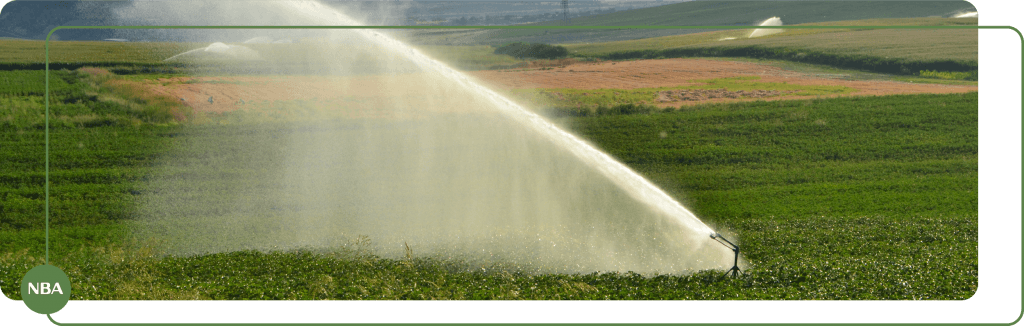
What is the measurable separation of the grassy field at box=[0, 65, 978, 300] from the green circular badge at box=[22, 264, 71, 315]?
624 millimetres

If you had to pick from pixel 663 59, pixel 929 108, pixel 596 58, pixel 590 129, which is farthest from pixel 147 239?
pixel 929 108

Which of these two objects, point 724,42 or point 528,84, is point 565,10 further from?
point 528,84

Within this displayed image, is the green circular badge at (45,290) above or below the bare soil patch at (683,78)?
below

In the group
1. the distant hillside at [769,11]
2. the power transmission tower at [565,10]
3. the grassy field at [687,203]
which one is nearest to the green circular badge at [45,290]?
the grassy field at [687,203]

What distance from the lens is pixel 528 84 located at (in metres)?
18.7

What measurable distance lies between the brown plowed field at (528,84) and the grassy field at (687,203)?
60 centimetres

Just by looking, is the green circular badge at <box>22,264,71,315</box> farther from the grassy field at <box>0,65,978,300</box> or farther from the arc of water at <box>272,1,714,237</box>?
the arc of water at <box>272,1,714,237</box>

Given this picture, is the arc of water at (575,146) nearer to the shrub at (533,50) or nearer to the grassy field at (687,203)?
the grassy field at (687,203)

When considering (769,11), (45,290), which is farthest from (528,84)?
(769,11)

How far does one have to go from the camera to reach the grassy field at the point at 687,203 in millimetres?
10148

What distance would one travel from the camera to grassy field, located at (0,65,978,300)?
33.3 feet

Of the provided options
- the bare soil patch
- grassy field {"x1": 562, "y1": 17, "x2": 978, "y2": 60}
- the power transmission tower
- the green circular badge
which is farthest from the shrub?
the green circular badge

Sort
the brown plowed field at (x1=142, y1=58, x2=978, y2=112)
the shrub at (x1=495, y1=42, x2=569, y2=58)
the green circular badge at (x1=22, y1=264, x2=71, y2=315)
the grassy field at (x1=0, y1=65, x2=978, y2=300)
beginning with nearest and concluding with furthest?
1. the green circular badge at (x1=22, y1=264, x2=71, y2=315)
2. the grassy field at (x1=0, y1=65, x2=978, y2=300)
3. the brown plowed field at (x1=142, y1=58, x2=978, y2=112)
4. the shrub at (x1=495, y1=42, x2=569, y2=58)

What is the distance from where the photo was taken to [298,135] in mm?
18938
